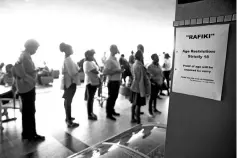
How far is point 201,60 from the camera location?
31.2 inches

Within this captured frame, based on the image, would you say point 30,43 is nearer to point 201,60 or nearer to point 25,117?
point 25,117

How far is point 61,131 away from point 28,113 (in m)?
0.73

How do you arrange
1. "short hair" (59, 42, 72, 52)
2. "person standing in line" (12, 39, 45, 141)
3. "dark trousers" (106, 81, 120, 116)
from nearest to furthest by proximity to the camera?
1. "person standing in line" (12, 39, 45, 141)
2. "short hair" (59, 42, 72, 52)
3. "dark trousers" (106, 81, 120, 116)

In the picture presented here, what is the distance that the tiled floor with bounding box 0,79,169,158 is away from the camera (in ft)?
8.00

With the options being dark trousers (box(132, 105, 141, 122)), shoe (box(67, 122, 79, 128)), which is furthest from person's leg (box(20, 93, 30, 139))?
dark trousers (box(132, 105, 141, 122))

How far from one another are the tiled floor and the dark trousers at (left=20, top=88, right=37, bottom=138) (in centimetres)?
18

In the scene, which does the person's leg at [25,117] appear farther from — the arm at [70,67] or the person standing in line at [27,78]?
the arm at [70,67]

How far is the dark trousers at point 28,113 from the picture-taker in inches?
100

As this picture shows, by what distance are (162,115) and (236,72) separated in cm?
351

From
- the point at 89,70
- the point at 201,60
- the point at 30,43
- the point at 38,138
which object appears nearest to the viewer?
the point at 201,60

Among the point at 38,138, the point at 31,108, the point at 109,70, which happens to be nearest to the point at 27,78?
the point at 31,108

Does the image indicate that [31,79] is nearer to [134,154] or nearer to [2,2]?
[134,154]

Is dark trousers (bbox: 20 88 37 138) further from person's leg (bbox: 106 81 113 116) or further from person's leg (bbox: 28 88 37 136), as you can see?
person's leg (bbox: 106 81 113 116)

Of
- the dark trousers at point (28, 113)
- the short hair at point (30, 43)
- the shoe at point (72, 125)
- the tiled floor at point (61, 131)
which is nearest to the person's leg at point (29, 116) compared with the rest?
the dark trousers at point (28, 113)
